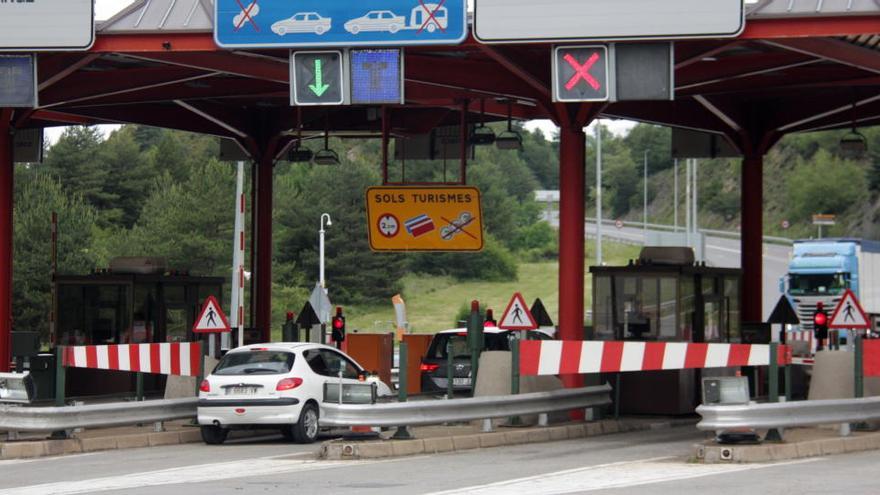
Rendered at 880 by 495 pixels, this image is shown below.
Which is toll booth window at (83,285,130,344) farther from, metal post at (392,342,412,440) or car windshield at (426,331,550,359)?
metal post at (392,342,412,440)

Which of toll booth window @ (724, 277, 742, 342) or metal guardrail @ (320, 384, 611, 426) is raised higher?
toll booth window @ (724, 277, 742, 342)

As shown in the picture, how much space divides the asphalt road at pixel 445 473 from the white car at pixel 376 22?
5.81m

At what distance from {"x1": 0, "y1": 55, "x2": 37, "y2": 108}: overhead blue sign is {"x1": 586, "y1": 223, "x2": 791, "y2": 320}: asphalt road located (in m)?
62.6

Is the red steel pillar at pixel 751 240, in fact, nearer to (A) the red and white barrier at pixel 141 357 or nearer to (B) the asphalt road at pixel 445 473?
(B) the asphalt road at pixel 445 473

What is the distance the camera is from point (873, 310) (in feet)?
197

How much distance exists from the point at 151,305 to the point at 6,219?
2885 mm

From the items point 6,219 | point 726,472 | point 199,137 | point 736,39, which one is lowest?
point 726,472

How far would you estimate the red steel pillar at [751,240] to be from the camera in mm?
35938

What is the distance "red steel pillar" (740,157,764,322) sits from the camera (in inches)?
1415

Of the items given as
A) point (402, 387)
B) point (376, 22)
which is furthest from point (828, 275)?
point (402, 387)

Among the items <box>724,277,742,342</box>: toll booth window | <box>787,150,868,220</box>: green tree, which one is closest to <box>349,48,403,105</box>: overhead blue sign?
<box>724,277,742,342</box>: toll booth window

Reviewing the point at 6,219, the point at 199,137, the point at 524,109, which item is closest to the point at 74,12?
the point at 6,219

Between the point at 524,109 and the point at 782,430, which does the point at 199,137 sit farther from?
the point at 782,430

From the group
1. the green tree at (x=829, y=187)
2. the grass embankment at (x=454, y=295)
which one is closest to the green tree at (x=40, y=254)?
the grass embankment at (x=454, y=295)
